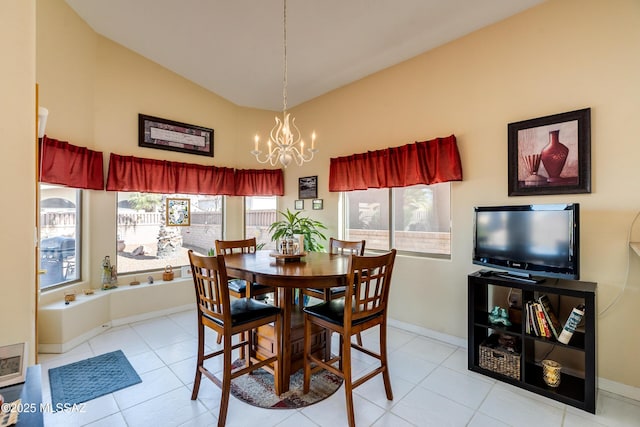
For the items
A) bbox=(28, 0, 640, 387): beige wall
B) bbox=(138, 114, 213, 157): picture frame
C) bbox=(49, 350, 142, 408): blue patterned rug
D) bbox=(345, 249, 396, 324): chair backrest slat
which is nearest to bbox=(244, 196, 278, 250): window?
bbox=(28, 0, 640, 387): beige wall

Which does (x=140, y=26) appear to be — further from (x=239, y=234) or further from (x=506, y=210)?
(x=506, y=210)

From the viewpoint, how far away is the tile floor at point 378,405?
1.86 metres

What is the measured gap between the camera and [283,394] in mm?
2135

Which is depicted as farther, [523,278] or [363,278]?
[523,278]

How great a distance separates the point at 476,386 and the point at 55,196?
4475 millimetres

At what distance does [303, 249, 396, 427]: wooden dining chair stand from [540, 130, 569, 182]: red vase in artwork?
1590mm

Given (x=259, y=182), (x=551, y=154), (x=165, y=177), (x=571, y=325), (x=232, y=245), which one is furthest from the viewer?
(x=259, y=182)

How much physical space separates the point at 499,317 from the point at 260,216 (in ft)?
12.0

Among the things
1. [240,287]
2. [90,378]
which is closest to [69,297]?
[90,378]

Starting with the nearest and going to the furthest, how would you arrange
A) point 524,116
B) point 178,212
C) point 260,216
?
point 524,116 < point 178,212 < point 260,216

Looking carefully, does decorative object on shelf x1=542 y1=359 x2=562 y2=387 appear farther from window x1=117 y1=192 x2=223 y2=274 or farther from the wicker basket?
window x1=117 y1=192 x2=223 y2=274

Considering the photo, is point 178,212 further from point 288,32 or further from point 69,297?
point 288,32

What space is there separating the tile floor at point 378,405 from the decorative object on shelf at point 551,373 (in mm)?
138

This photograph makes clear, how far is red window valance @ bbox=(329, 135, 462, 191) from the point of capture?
9.62ft
